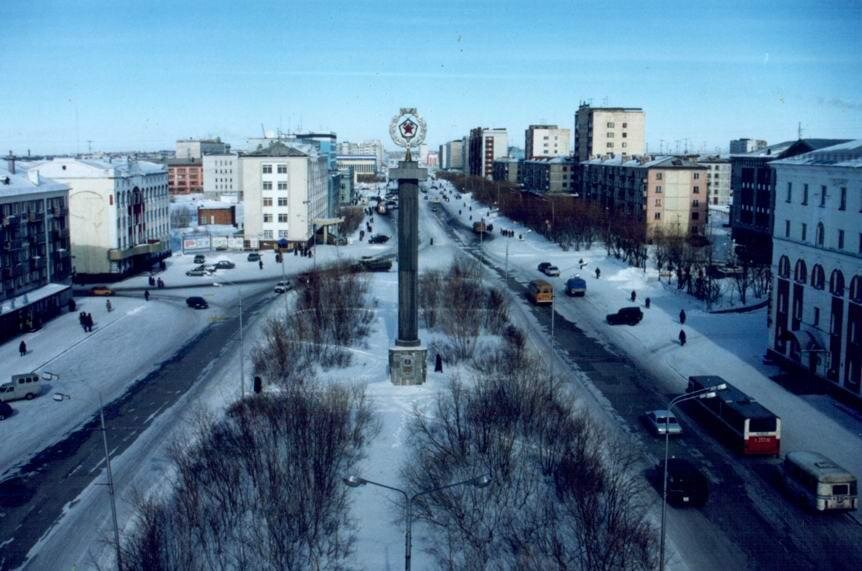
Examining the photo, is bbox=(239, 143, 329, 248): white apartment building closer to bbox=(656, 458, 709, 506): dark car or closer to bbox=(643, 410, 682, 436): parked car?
bbox=(643, 410, 682, 436): parked car

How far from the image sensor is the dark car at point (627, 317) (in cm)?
4250

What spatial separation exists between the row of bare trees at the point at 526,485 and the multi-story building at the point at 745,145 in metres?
108

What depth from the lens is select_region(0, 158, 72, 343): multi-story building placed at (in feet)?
135

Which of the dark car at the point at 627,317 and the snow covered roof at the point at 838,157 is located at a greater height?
the snow covered roof at the point at 838,157

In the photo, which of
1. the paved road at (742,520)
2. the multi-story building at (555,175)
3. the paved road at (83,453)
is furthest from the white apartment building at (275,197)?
the multi-story building at (555,175)

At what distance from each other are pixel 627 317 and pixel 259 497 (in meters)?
27.9

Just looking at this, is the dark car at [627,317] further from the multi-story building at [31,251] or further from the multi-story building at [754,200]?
the multi-story building at [754,200]

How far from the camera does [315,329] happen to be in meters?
37.2

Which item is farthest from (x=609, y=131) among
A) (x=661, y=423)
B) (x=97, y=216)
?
(x=661, y=423)

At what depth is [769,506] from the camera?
800 inches

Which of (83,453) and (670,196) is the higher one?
(670,196)

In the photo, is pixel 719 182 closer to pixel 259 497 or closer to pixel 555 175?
pixel 555 175

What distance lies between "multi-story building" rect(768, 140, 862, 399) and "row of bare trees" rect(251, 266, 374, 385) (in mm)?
17508

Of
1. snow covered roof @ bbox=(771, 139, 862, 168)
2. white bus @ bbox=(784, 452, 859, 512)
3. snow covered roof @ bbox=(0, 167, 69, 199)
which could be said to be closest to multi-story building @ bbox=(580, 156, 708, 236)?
snow covered roof @ bbox=(771, 139, 862, 168)
